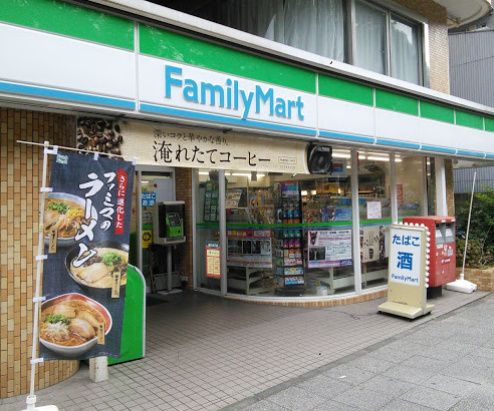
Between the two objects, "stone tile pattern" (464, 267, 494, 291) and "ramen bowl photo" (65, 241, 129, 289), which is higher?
"ramen bowl photo" (65, 241, 129, 289)

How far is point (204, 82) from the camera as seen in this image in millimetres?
5574

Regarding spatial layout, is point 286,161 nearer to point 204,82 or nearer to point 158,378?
point 204,82

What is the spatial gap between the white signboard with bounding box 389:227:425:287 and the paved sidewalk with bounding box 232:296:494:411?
1.14 meters

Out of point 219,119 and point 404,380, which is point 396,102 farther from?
point 404,380

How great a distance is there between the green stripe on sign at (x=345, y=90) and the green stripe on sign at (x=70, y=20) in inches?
133

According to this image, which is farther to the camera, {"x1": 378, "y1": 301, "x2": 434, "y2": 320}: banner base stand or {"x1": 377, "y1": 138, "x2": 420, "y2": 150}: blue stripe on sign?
{"x1": 377, "y1": 138, "x2": 420, "y2": 150}: blue stripe on sign

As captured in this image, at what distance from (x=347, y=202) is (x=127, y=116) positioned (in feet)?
17.1

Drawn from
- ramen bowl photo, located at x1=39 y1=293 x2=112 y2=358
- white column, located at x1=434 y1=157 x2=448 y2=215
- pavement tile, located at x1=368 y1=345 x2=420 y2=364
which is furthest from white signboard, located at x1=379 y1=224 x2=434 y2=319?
ramen bowl photo, located at x1=39 y1=293 x2=112 y2=358

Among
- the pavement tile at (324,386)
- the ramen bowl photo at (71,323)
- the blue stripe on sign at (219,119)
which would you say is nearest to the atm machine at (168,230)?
the blue stripe on sign at (219,119)

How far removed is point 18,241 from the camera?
→ 4.79 meters

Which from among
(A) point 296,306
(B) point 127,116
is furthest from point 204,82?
(A) point 296,306

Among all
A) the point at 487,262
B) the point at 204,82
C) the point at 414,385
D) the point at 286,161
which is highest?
the point at 204,82

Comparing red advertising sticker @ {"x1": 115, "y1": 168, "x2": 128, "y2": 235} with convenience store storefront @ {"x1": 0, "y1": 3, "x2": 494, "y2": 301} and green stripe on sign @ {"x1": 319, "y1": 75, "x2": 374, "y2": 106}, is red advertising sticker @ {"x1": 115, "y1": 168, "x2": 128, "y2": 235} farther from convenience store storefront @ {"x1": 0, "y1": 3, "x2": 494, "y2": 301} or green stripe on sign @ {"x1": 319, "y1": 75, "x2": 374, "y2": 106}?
green stripe on sign @ {"x1": 319, "y1": 75, "x2": 374, "y2": 106}

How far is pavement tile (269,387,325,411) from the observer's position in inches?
177
